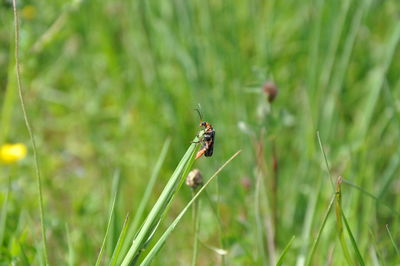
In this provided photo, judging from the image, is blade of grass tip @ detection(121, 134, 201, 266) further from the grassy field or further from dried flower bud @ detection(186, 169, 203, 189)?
the grassy field

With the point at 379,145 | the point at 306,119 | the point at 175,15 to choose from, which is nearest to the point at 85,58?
the point at 175,15

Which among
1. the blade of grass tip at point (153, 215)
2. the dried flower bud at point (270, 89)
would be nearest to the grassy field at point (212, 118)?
the dried flower bud at point (270, 89)


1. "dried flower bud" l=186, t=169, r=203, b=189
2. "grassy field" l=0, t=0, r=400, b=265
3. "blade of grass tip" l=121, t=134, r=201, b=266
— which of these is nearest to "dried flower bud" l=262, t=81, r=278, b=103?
"grassy field" l=0, t=0, r=400, b=265

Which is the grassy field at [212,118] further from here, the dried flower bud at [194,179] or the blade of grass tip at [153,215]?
the blade of grass tip at [153,215]

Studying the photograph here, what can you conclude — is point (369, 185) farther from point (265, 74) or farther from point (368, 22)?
point (368, 22)

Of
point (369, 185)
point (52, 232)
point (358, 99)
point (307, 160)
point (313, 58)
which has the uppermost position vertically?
point (358, 99)

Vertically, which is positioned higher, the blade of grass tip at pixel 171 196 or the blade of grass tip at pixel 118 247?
the blade of grass tip at pixel 171 196

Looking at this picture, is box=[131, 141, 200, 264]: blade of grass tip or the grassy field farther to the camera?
the grassy field

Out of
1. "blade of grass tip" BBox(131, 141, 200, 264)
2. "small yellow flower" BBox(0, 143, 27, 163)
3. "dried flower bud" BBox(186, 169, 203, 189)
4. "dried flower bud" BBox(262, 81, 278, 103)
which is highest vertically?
"small yellow flower" BBox(0, 143, 27, 163)
